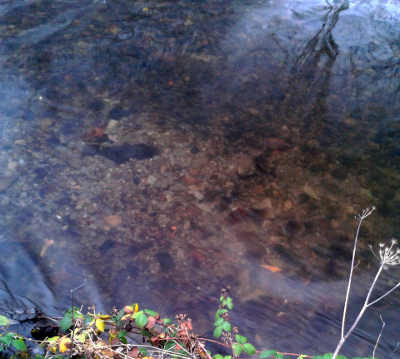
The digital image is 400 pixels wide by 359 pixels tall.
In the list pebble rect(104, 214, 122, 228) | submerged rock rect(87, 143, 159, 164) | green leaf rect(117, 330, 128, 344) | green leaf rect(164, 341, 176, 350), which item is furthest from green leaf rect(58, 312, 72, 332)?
submerged rock rect(87, 143, 159, 164)

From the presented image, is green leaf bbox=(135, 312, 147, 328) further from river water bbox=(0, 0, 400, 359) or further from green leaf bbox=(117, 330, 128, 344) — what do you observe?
river water bbox=(0, 0, 400, 359)

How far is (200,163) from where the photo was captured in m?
2.55

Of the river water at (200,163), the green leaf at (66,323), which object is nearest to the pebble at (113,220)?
the river water at (200,163)

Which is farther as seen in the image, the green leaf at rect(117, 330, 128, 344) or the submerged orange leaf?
the submerged orange leaf

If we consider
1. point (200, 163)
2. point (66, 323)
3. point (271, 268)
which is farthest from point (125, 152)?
point (66, 323)

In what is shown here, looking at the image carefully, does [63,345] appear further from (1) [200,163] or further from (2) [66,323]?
(1) [200,163]

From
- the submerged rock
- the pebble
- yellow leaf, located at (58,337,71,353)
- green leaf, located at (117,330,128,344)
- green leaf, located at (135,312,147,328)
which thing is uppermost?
green leaf, located at (135,312,147,328)

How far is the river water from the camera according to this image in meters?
1.92

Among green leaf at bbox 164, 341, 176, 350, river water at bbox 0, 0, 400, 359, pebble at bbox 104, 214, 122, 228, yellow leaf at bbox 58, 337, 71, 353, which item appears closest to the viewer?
yellow leaf at bbox 58, 337, 71, 353

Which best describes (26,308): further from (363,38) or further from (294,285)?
(363,38)

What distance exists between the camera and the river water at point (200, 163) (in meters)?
1.92

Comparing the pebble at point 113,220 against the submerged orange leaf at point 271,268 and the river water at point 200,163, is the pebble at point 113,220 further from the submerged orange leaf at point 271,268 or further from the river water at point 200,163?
the submerged orange leaf at point 271,268

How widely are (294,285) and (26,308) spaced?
1.42 meters

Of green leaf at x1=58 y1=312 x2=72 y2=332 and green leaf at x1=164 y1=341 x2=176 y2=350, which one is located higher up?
green leaf at x1=58 y1=312 x2=72 y2=332
